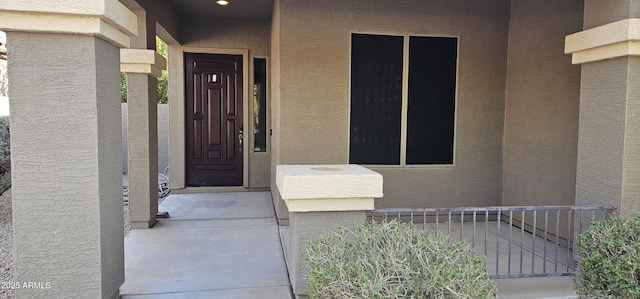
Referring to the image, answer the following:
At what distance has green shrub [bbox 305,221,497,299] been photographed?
188 cm

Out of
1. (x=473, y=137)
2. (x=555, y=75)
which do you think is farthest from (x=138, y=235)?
(x=555, y=75)

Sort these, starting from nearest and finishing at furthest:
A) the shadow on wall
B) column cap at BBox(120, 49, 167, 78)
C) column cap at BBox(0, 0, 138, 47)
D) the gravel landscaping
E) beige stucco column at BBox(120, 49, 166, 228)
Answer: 1. column cap at BBox(0, 0, 138, 47)
2. the gravel landscaping
3. column cap at BBox(120, 49, 167, 78)
4. beige stucco column at BBox(120, 49, 166, 228)
5. the shadow on wall

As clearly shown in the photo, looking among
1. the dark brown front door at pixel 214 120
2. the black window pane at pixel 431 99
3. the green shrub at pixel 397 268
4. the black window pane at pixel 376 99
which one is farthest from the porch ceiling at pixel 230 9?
the green shrub at pixel 397 268

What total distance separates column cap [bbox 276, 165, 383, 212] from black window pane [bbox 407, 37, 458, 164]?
2.73m

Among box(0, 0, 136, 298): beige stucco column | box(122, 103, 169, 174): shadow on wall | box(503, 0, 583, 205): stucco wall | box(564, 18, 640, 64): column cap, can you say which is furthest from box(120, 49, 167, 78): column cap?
box(122, 103, 169, 174): shadow on wall

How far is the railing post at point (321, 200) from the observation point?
2.60 m

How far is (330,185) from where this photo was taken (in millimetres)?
2629

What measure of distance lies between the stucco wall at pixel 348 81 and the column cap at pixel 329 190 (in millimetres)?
2321

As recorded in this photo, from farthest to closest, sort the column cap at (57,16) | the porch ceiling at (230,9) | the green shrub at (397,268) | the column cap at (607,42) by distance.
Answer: the porch ceiling at (230,9) < the column cap at (607,42) < the column cap at (57,16) < the green shrub at (397,268)

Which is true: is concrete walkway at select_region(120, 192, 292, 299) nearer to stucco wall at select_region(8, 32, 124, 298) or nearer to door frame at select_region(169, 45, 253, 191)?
stucco wall at select_region(8, 32, 124, 298)

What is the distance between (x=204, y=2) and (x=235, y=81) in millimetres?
1653

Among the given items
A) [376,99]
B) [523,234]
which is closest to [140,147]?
[376,99]

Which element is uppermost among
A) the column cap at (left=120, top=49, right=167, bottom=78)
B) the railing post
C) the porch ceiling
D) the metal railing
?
the porch ceiling

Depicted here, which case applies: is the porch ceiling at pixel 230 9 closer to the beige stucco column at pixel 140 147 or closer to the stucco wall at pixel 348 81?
the stucco wall at pixel 348 81
